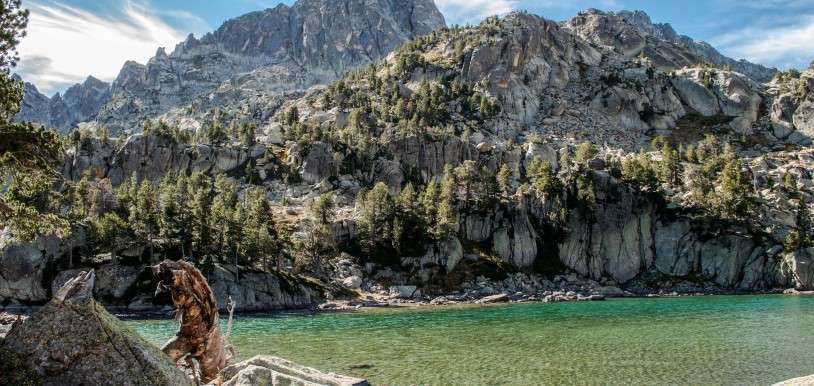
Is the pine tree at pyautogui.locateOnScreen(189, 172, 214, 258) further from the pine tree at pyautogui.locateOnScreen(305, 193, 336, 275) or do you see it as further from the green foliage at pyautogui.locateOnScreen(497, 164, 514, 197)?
the green foliage at pyautogui.locateOnScreen(497, 164, 514, 197)

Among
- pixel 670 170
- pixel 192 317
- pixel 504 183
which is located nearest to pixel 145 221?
pixel 192 317

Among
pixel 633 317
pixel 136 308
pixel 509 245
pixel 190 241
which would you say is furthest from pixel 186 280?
pixel 509 245

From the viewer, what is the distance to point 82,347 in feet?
37.3

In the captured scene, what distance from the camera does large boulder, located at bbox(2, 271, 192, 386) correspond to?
434 inches

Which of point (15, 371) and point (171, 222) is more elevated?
point (171, 222)

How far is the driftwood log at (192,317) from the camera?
14812 mm

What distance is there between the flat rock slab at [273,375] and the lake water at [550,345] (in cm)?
1562

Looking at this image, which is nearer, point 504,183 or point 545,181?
point 545,181

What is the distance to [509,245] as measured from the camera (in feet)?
423

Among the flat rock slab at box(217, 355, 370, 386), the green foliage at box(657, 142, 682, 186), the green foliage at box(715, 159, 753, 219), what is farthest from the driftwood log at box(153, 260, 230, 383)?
the green foliage at box(657, 142, 682, 186)

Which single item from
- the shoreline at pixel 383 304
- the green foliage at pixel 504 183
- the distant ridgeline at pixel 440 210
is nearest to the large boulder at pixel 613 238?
the distant ridgeline at pixel 440 210

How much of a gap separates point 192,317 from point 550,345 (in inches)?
1391

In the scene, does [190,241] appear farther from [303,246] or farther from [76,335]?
[76,335]

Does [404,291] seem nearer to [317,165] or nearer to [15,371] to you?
[317,165]
